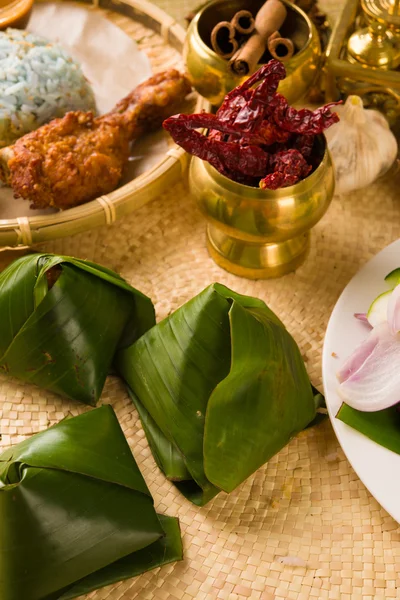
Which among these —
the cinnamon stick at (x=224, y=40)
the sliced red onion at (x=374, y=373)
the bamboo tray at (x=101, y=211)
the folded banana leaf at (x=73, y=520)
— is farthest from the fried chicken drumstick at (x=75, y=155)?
the sliced red onion at (x=374, y=373)

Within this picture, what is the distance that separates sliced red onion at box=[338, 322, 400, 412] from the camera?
138cm

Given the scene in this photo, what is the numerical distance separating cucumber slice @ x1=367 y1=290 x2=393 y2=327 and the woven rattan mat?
0.19 m

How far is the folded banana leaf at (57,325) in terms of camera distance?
1486 millimetres

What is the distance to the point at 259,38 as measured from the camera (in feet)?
6.15

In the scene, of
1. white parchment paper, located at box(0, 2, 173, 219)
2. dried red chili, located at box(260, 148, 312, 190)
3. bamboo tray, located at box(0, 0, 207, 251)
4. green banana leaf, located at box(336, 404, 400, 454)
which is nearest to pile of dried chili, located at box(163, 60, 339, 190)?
dried red chili, located at box(260, 148, 312, 190)

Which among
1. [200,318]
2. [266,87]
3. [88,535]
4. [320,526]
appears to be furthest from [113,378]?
[266,87]

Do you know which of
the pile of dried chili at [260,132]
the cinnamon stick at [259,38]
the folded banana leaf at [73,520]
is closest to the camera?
the folded banana leaf at [73,520]

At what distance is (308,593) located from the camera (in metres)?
1.31

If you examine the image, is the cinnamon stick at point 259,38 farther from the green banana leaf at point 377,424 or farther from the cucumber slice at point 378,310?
the green banana leaf at point 377,424

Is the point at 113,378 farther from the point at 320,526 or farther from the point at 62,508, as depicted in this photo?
the point at 320,526

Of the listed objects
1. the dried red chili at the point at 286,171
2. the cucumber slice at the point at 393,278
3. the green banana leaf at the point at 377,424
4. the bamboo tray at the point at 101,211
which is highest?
the dried red chili at the point at 286,171

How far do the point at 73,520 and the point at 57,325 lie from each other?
0.41 m

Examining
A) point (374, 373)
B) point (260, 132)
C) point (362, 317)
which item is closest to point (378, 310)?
point (362, 317)

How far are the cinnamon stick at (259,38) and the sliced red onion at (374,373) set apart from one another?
0.80m
